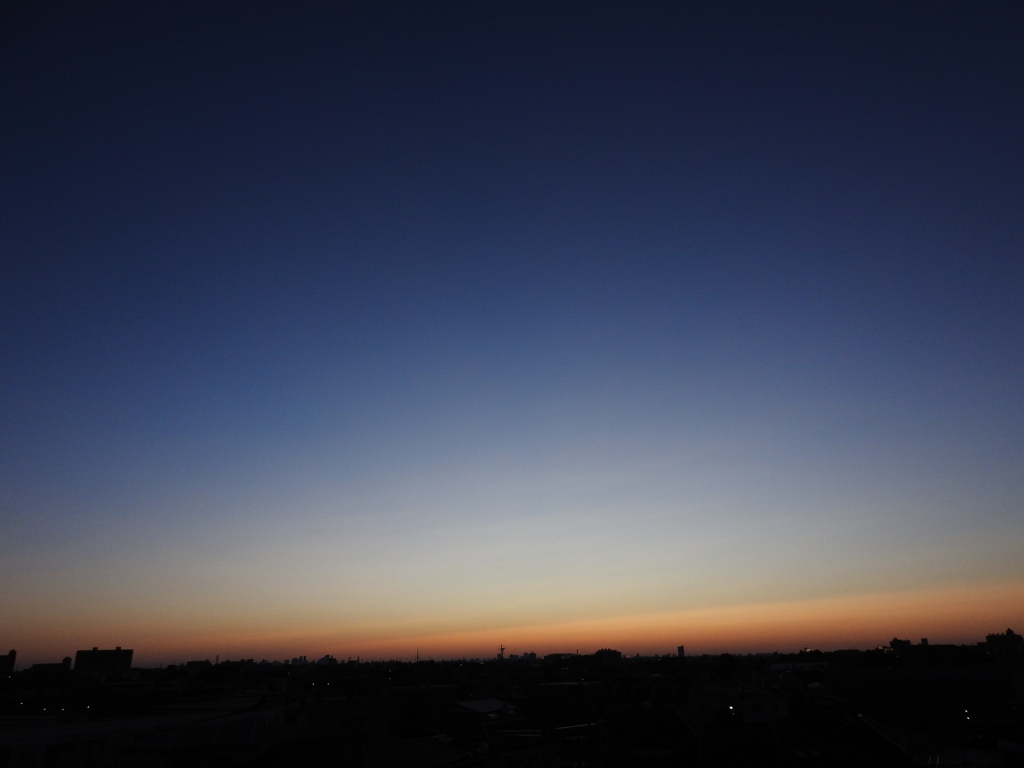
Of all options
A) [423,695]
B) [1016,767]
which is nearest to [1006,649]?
[423,695]

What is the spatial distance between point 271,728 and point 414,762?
349 centimetres

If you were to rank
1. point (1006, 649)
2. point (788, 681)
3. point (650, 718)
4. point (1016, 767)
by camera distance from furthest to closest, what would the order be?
point (1006, 649) → point (788, 681) → point (650, 718) → point (1016, 767)

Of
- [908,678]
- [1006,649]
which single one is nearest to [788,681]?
[908,678]

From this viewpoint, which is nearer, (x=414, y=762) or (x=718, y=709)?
(x=414, y=762)

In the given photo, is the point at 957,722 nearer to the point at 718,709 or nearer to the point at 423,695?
the point at 718,709

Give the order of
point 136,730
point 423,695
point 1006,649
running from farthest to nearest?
point 1006,649 → point 423,695 → point 136,730

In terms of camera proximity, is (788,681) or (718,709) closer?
(718,709)

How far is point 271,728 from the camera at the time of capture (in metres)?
15.9

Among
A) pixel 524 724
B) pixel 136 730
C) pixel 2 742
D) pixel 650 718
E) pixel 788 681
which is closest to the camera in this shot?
pixel 2 742

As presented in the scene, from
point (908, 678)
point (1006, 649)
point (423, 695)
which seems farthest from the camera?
point (1006, 649)

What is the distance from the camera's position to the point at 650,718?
1113 inches

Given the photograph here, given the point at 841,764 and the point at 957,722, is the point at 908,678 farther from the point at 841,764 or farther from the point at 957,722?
the point at 841,764

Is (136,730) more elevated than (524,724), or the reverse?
(136,730)

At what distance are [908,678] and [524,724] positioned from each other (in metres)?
22.8
